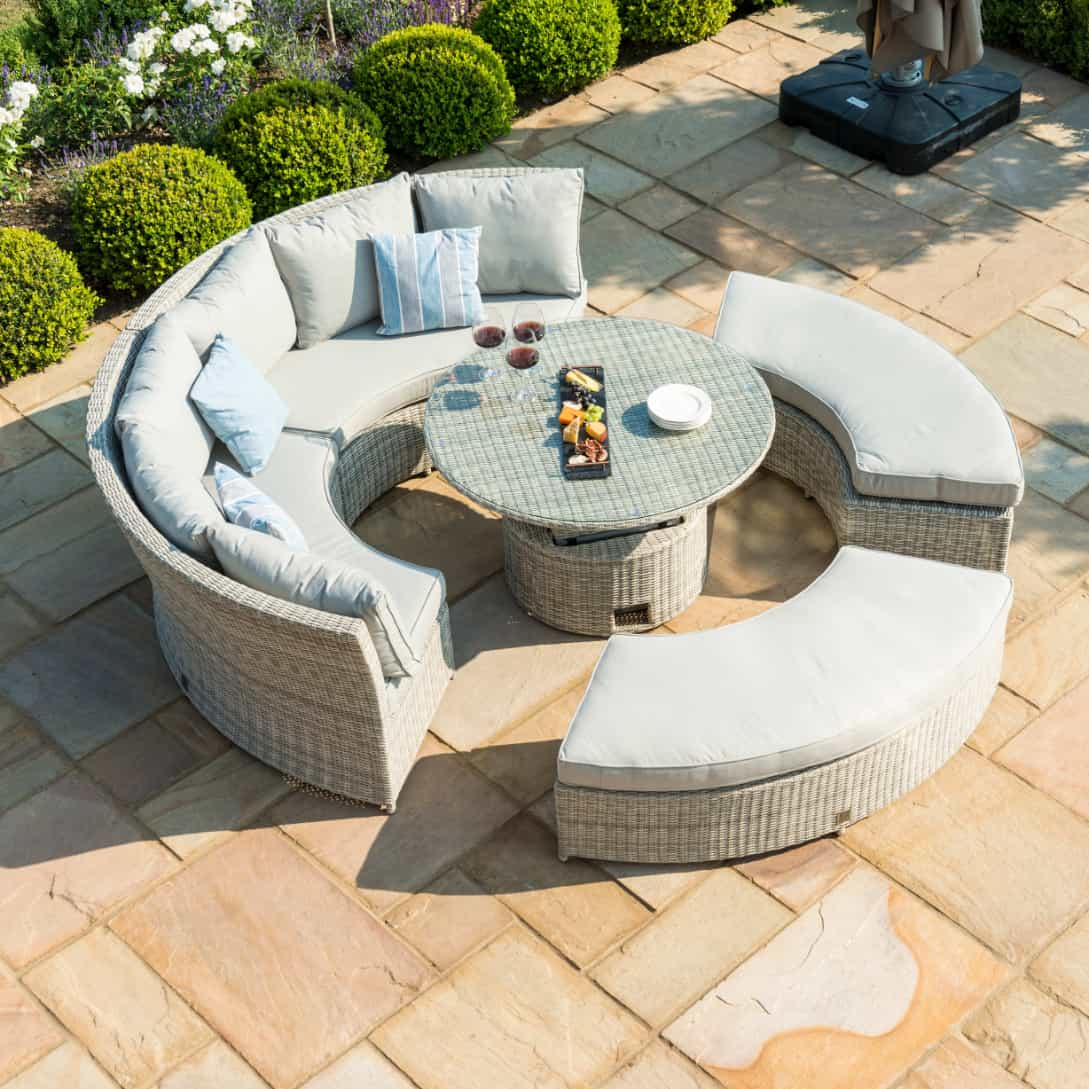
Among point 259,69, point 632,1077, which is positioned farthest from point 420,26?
point 632,1077

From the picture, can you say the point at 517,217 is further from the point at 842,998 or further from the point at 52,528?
the point at 842,998

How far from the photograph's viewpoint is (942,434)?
6062 millimetres

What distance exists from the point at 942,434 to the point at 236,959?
3.34m

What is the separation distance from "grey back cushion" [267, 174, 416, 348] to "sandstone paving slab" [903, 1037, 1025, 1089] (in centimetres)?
391

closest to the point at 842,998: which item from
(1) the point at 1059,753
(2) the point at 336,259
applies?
(1) the point at 1059,753

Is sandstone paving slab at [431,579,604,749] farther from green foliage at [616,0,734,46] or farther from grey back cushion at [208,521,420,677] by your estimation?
green foliage at [616,0,734,46]

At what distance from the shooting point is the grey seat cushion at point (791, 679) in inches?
196

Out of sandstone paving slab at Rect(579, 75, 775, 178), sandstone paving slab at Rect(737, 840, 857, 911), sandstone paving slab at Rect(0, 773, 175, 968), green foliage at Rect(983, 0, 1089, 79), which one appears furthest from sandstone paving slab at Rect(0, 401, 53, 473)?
green foliage at Rect(983, 0, 1089, 79)

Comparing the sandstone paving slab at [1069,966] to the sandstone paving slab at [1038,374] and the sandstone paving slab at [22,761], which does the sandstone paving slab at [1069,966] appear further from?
the sandstone paving slab at [22,761]

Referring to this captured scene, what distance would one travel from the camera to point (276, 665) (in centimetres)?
528

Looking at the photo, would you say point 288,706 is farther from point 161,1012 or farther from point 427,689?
point 161,1012

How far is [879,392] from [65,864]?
3680mm

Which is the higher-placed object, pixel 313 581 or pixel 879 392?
pixel 313 581

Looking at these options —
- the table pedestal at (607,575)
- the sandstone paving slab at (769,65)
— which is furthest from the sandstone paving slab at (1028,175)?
the table pedestal at (607,575)
